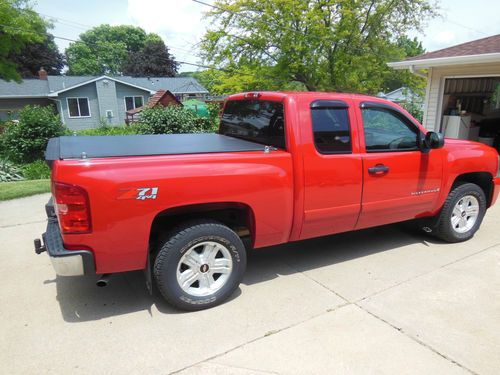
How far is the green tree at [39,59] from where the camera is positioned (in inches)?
2074

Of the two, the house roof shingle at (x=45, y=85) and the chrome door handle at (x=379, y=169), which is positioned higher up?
the house roof shingle at (x=45, y=85)

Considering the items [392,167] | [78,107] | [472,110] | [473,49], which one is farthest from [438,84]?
[78,107]

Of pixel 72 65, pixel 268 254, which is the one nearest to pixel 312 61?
pixel 268 254

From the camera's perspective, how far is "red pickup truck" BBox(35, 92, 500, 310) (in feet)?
9.17

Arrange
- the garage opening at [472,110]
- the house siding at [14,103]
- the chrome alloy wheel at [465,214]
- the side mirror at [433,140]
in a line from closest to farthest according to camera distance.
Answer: the side mirror at [433,140] < the chrome alloy wheel at [465,214] < the garage opening at [472,110] < the house siding at [14,103]

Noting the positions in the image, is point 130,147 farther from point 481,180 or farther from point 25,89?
point 25,89

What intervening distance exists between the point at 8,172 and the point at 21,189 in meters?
2.74

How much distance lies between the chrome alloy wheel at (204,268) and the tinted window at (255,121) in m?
1.15

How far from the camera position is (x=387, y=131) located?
163 inches

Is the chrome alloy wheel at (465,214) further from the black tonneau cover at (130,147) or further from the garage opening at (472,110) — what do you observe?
the garage opening at (472,110)

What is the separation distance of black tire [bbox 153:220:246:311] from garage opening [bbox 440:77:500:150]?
10.1 meters

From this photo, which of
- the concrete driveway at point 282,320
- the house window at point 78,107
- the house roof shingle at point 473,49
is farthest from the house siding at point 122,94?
the concrete driveway at point 282,320

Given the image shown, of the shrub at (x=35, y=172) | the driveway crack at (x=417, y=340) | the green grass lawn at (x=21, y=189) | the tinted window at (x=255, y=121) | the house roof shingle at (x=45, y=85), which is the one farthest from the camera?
the house roof shingle at (x=45, y=85)

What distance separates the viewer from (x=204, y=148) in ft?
11.4
